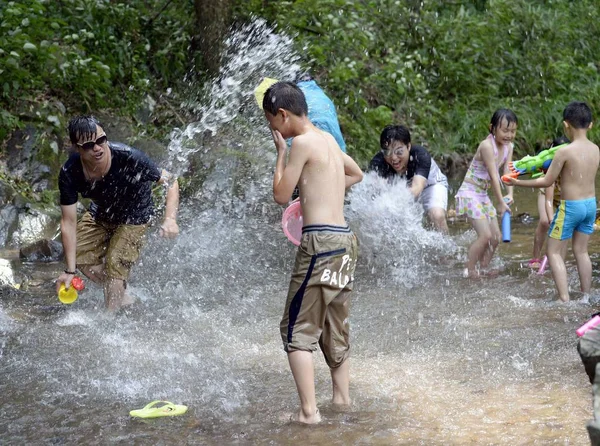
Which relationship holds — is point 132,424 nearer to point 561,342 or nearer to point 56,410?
point 56,410

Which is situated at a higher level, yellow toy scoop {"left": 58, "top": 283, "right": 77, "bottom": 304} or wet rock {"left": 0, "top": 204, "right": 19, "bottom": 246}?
wet rock {"left": 0, "top": 204, "right": 19, "bottom": 246}

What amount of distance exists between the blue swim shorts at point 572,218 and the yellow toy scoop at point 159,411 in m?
3.20

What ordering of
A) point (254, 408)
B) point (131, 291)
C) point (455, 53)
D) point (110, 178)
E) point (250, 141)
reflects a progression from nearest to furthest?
point (254, 408) < point (110, 178) < point (131, 291) < point (250, 141) < point (455, 53)

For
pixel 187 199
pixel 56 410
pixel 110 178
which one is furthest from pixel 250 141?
pixel 56 410

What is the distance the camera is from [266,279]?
727 centimetres

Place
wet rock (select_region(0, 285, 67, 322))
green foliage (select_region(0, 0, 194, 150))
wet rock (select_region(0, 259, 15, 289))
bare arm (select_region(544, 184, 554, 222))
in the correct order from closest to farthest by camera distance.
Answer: wet rock (select_region(0, 285, 67, 322)), wet rock (select_region(0, 259, 15, 289)), bare arm (select_region(544, 184, 554, 222)), green foliage (select_region(0, 0, 194, 150))

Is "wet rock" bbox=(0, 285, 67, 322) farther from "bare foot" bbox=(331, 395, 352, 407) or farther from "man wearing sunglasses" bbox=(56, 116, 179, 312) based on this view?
"bare foot" bbox=(331, 395, 352, 407)

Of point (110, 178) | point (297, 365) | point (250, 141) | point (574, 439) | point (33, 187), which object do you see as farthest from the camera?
point (250, 141)

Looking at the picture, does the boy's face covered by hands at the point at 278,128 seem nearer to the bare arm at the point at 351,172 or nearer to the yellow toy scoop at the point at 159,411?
the bare arm at the point at 351,172

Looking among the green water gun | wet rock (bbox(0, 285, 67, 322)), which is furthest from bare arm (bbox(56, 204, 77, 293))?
the green water gun

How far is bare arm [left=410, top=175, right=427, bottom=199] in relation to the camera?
23.3 ft

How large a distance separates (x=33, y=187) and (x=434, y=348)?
571cm

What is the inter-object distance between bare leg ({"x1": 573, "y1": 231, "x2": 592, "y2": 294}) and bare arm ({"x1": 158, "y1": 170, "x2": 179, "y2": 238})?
288 centimetres

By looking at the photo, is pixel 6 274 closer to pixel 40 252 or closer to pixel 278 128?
pixel 40 252
